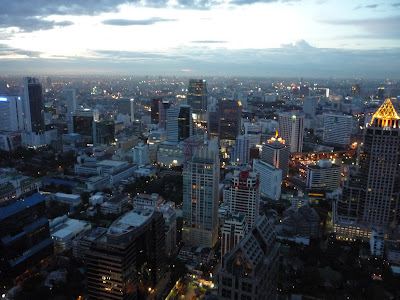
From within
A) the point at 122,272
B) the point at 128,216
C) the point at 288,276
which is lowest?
the point at 288,276

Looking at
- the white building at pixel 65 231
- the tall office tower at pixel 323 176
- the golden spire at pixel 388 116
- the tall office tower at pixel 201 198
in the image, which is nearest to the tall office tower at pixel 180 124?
the tall office tower at pixel 323 176

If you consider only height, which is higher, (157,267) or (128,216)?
(128,216)

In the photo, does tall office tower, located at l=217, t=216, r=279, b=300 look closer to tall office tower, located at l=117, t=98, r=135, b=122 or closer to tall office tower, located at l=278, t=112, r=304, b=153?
tall office tower, located at l=278, t=112, r=304, b=153

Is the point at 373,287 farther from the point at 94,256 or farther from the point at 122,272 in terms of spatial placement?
the point at 94,256

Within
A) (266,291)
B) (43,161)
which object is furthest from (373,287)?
(43,161)

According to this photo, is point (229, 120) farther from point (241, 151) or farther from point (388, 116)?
point (388, 116)

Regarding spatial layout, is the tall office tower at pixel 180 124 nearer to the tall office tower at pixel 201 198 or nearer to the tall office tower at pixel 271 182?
the tall office tower at pixel 271 182

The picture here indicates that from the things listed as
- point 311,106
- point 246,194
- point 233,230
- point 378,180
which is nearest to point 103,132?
point 246,194
